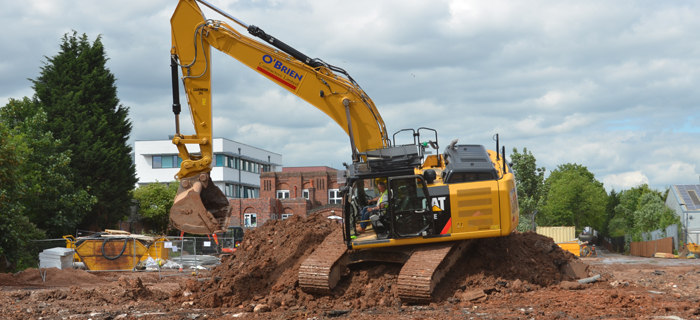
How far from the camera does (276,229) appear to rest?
15.4 meters

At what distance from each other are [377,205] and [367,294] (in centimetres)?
167

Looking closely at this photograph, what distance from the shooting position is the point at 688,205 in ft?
172

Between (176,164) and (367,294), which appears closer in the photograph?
(367,294)

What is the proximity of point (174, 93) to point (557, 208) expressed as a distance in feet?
188

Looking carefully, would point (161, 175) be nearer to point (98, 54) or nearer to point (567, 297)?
point (98, 54)

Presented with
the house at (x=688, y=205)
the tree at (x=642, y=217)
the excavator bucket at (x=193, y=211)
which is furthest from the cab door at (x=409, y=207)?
the tree at (x=642, y=217)

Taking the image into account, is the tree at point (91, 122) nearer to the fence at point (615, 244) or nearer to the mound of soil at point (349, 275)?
the mound of soil at point (349, 275)

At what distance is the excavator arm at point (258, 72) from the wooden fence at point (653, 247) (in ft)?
116

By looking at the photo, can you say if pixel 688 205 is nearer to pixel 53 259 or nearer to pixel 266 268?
pixel 53 259

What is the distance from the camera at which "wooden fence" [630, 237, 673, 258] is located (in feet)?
135

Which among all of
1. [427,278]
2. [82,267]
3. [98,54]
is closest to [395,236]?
[427,278]

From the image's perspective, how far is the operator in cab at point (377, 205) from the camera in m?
11.7

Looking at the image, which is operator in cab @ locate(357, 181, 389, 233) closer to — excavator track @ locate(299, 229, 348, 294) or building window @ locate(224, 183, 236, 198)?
excavator track @ locate(299, 229, 348, 294)

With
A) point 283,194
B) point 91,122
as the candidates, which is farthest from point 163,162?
point 91,122
